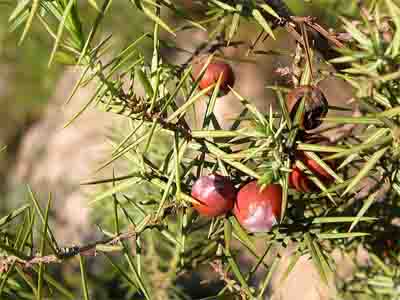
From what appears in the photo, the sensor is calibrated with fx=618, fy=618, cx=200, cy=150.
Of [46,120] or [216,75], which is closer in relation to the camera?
[216,75]

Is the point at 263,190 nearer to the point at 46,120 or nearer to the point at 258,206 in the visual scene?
the point at 258,206

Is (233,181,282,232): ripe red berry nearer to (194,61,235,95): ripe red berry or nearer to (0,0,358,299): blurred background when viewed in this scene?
(194,61,235,95): ripe red berry

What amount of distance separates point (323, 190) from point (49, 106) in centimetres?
252

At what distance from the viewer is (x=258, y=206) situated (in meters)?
0.41

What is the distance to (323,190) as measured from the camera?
0.43 meters

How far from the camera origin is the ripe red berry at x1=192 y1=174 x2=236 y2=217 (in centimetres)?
43

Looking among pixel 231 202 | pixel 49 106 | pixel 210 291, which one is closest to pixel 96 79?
pixel 231 202

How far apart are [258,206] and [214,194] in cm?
3

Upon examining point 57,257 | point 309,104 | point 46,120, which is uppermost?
point 309,104

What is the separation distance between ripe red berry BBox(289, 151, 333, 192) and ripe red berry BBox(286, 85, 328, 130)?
0.07ft

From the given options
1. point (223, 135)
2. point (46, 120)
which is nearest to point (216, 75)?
point (223, 135)

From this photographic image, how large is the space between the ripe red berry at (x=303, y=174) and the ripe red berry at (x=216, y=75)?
0.33 feet

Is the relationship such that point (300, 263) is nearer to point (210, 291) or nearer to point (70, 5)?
point (210, 291)

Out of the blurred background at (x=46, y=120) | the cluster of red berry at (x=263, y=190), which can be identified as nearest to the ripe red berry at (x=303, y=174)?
the cluster of red berry at (x=263, y=190)
